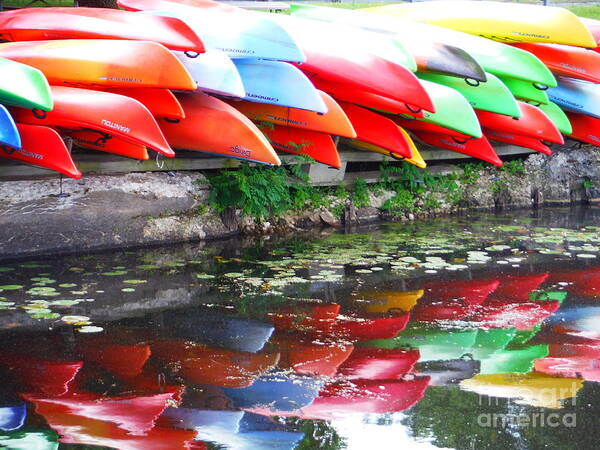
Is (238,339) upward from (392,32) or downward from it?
downward

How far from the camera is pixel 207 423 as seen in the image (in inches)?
119

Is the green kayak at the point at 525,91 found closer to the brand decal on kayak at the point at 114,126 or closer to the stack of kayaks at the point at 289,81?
the stack of kayaks at the point at 289,81

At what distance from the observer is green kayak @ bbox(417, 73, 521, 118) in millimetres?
8016

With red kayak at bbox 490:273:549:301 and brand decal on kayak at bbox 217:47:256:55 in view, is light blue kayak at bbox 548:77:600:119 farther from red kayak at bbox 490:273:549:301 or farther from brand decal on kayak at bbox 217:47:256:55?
red kayak at bbox 490:273:549:301

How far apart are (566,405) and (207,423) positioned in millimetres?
1314

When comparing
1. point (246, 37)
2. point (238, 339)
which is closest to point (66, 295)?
point (238, 339)

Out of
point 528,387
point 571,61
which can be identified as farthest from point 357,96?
point 528,387

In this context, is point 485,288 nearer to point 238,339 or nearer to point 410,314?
point 410,314

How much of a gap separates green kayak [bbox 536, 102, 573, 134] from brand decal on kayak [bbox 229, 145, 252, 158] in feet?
12.4

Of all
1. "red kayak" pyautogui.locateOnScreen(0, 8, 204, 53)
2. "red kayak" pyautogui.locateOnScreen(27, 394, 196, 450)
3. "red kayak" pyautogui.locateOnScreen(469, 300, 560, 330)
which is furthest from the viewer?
"red kayak" pyautogui.locateOnScreen(0, 8, 204, 53)

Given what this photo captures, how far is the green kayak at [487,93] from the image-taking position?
8.02 m

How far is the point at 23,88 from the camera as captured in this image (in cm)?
520

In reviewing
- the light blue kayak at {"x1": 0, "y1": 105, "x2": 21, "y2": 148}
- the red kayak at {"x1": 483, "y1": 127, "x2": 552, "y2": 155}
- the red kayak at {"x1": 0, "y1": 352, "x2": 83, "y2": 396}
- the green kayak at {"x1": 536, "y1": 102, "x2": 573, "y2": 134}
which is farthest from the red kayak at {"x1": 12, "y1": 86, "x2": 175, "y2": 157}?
the green kayak at {"x1": 536, "y1": 102, "x2": 573, "y2": 134}

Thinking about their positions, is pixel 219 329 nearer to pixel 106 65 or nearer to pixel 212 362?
pixel 212 362
